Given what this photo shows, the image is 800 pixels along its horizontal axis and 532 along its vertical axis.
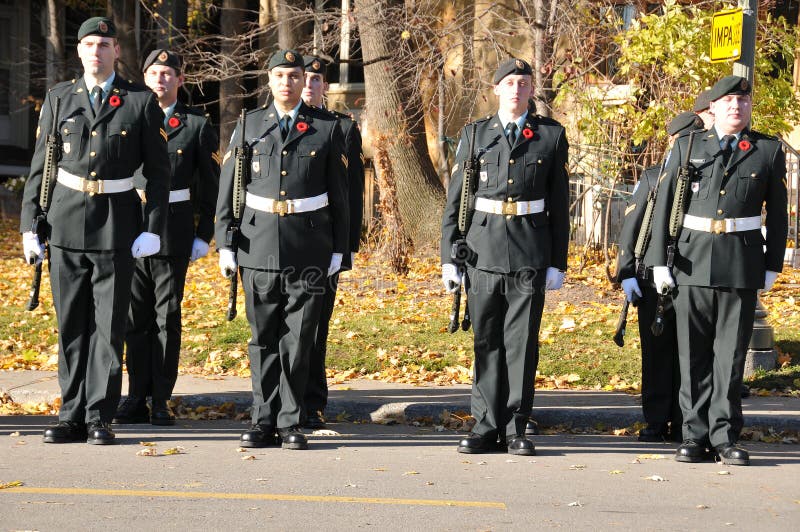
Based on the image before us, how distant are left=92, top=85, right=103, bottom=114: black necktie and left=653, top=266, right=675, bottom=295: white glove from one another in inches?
135

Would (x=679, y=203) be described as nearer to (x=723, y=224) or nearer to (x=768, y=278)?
(x=723, y=224)

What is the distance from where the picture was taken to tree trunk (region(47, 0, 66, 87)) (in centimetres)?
2458

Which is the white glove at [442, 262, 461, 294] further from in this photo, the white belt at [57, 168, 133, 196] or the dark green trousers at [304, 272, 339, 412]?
the white belt at [57, 168, 133, 196]

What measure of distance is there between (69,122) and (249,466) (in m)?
2.32

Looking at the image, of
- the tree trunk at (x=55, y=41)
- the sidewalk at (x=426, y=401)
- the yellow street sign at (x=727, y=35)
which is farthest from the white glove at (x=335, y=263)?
the tree trunk at (x=55, y=41)

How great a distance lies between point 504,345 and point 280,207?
5.14ft

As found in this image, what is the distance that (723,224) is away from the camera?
24.5 feet

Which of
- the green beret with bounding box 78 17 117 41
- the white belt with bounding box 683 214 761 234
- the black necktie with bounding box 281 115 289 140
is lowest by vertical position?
the white belt with bounding box 683 214 761 234

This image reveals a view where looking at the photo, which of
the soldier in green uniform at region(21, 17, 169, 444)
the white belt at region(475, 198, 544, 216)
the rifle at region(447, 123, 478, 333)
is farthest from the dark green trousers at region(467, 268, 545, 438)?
the soldier in green uniform at region(21, 17, 169, 444)

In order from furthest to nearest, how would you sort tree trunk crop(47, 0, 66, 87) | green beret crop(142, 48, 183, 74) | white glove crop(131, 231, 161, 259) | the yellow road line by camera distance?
1. tree trunk crop(47, 0, 66, 87)
2. green beret crop(142, 48, 183, 74)
3. white glove crop(131, 231, 161, 259)
4. the yellow road line

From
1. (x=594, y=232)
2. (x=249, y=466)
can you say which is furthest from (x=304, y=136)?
(x=594, y=232)

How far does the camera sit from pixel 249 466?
719 centimetres

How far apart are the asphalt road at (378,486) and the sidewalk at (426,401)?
521mm

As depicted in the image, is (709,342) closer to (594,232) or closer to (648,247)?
(648,247)
